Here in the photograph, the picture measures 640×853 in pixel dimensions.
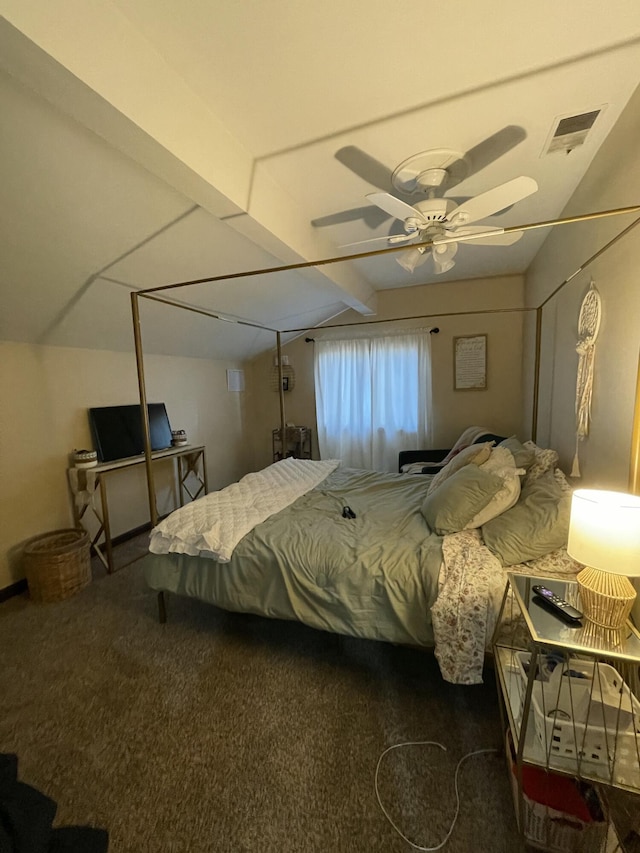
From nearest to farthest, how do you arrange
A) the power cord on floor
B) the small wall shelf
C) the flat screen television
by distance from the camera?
the power cord on floor → the flat screen television → the small wall shelf

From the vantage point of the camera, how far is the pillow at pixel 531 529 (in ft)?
5.53

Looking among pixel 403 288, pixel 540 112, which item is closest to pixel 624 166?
pixel 540 112

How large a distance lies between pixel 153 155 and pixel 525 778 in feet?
8.41

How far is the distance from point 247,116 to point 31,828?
2.35 meters

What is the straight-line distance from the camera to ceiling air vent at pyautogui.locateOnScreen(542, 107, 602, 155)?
163 centimetres

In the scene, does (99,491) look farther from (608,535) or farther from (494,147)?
(494,147)

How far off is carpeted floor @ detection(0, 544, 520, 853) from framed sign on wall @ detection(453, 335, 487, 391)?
10.4 ft

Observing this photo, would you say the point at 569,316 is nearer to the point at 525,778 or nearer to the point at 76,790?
the point at 525,778

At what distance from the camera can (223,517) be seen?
2205 mm

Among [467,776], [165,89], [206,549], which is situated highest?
[165,89]

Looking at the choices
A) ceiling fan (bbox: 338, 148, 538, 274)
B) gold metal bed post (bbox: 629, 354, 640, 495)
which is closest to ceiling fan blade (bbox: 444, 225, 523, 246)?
ceiling fan (bbox: 338, 148, 538, 274)

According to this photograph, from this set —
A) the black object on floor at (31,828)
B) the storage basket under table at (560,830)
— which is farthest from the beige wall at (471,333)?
the black object on floor at (31,828)

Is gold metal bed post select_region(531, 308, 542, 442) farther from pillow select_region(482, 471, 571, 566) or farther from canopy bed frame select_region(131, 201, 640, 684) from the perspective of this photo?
pillow select_region(482, 471, 571, 566)

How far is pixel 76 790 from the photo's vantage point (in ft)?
4.59
